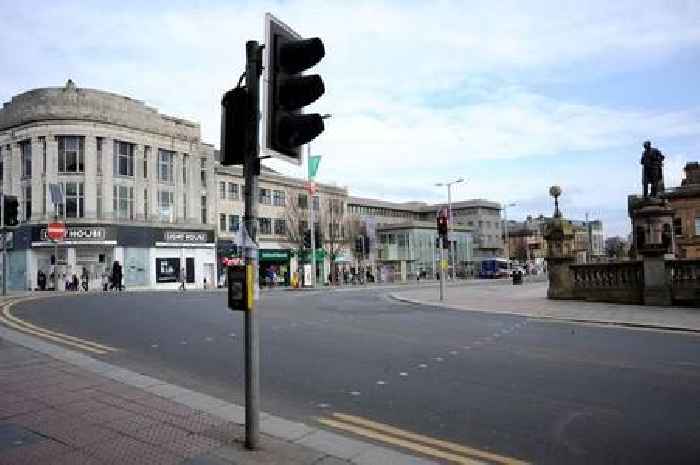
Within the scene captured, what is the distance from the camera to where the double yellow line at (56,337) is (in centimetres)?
1021

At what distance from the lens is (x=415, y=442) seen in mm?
5336

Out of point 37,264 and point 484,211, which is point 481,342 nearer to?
point 37,264

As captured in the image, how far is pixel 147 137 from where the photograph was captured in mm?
49125

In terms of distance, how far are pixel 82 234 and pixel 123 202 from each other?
14.8ft

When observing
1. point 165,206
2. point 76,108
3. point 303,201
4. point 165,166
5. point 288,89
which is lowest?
point 288,89

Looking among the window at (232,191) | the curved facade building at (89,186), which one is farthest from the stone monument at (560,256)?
the window at (232,191)

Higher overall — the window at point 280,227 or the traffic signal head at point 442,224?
the window at point 280,227

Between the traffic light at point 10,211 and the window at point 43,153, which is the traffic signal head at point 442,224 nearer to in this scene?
the traffic light at point 10,211

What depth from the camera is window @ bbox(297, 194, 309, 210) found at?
64250 mm

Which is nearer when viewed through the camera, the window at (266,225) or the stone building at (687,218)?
the window at (266,225)

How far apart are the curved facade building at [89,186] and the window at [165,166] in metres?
0.13

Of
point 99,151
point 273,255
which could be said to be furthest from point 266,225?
point 99,151

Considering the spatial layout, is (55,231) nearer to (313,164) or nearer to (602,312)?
(313,164)

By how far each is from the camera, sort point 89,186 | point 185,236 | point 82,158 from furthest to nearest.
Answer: point 185,236
point 82,158
point 89,186
